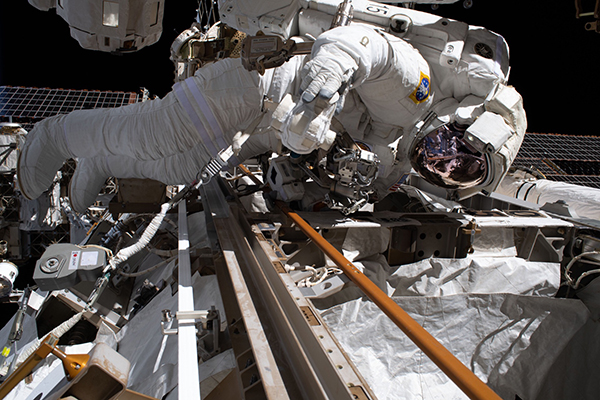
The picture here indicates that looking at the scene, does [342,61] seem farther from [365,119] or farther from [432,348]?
[432,348]

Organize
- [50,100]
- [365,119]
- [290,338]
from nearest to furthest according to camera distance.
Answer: [290,338] < [365,119] < [50,100]

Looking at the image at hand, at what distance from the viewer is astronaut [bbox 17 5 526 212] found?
1840 mm

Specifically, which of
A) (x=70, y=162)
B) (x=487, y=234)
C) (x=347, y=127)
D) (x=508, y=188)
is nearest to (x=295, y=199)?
(x=347, y=127)

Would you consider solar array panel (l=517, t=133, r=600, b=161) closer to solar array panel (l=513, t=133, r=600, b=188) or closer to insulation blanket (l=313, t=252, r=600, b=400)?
solar array panel (l=513, t=133, r=600, b=188)

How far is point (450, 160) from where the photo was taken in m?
1.98

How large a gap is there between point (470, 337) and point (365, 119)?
50.7 inches

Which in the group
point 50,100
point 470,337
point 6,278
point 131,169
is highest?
point 131,169

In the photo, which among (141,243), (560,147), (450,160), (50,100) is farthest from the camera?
(50,100)

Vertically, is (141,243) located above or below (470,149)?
below

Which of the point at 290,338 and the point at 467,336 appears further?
the point at 467,336

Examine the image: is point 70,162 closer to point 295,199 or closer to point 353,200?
point 295,199

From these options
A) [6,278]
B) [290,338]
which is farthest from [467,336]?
[6,278]

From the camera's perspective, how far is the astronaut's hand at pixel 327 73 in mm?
1505

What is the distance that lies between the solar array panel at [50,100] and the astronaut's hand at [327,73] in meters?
6.94
